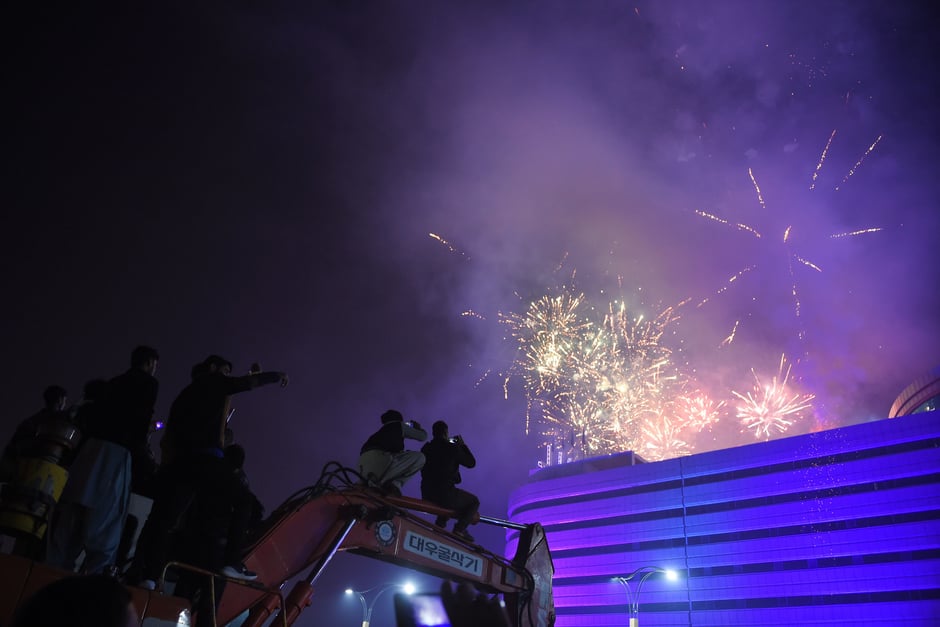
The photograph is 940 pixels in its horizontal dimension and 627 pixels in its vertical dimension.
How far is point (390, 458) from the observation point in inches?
323

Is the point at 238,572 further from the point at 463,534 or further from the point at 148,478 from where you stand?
the point at 463,534

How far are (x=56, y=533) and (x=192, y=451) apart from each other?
1.28 meters

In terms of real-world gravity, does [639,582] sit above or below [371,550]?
above

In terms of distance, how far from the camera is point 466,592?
7.60ft

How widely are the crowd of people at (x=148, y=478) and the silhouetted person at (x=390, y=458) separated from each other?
5.00 feet

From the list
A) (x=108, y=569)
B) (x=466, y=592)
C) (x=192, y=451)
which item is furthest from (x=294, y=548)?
A: (x=466, y=592)

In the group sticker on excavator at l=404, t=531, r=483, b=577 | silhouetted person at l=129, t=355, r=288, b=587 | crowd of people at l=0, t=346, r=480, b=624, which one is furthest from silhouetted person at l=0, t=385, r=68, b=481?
sticker on excavator at l=404, t=531, r=483, b=577

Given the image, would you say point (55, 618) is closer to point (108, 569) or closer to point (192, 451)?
point (108, 569)

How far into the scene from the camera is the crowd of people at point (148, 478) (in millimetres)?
5367

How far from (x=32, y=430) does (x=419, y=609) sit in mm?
5774

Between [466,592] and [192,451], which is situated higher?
[192,451]

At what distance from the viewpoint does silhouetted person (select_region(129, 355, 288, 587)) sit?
226 inches

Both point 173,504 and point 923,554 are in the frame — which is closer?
point 173,504

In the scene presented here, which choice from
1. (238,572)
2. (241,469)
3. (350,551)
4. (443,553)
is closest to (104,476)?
(238,572)
